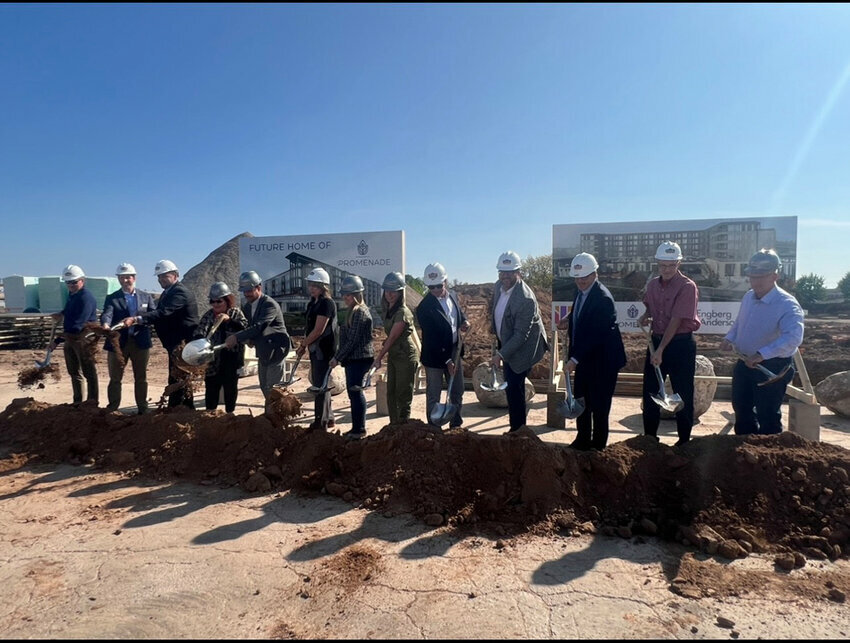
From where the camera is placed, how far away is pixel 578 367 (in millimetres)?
4531

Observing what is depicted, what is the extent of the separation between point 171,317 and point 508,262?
12.5 ft

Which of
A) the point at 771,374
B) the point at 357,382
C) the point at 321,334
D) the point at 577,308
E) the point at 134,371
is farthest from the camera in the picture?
the point at 134,371

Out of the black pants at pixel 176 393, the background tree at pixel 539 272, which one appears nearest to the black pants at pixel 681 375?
the black pants at pixel 176 393

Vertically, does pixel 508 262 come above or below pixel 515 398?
above

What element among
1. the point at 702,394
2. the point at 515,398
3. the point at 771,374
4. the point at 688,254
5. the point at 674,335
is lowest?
the point at 702,394

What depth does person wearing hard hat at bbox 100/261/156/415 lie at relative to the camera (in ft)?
19.2

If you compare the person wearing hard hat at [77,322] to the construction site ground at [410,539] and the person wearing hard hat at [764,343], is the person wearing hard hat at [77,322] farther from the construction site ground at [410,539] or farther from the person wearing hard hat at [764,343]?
the person wearing hard hat at [764,343]

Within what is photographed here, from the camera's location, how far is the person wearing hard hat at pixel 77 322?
20.1 ft

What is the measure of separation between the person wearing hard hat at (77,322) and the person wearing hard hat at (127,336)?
1.17 ft

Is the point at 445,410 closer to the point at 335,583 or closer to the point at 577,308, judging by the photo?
the point at 577,308

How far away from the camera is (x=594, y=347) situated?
14.4 ft

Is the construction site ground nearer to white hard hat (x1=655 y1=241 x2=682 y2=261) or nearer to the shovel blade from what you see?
the shovel blade

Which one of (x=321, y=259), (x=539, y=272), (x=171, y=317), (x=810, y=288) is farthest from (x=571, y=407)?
(x=810, y=288)

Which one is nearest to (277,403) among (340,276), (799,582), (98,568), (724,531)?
(98,568)
